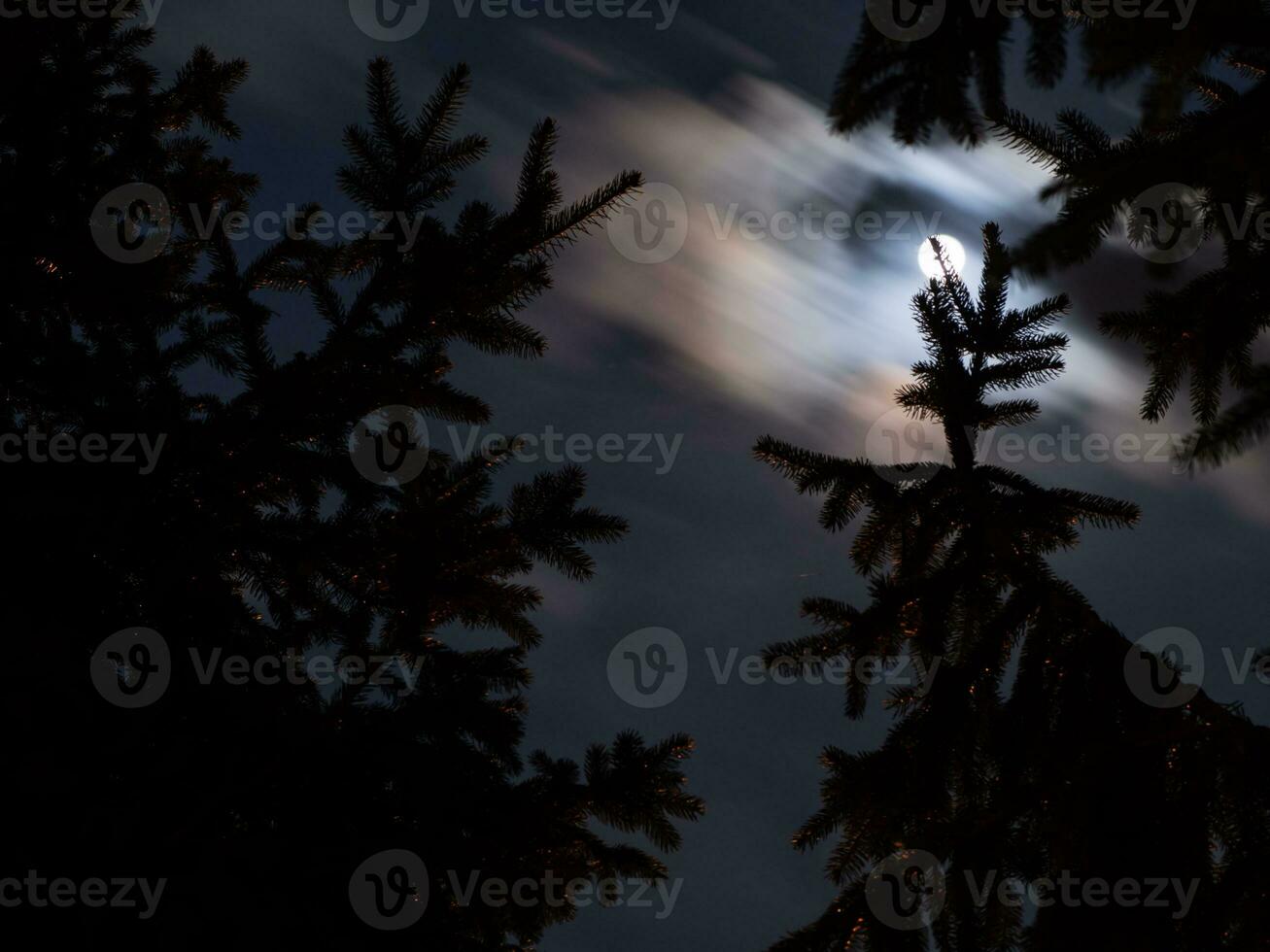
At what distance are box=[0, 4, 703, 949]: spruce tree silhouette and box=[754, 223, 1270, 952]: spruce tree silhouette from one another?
39.6 inches

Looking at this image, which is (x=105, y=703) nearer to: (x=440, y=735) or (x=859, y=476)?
(x=440, y=735)

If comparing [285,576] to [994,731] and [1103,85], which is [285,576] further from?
[1103,85]

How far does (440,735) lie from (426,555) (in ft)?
2.81

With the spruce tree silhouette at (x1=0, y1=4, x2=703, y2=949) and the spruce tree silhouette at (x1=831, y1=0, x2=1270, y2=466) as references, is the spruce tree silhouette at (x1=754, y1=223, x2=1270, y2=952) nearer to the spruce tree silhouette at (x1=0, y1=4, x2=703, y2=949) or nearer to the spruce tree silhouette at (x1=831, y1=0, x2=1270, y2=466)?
the spruce tree silhouette at (x1=831, y1=0, x2=1270, y2=466)

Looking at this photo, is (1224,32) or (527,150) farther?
(527,150)

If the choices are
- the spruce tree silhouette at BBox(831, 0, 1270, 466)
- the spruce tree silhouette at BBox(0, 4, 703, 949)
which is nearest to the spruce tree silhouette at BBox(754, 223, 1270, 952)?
the spruce tree silhouette at BBox(831, 0, 1270, 466)

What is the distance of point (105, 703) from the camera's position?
376 centimetres

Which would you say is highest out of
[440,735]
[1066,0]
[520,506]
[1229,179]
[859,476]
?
[1066,0]

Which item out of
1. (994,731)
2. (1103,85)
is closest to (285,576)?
(994,731)

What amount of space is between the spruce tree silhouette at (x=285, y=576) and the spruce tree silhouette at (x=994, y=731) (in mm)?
1006

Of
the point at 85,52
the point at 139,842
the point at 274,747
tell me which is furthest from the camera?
the point at 85,52

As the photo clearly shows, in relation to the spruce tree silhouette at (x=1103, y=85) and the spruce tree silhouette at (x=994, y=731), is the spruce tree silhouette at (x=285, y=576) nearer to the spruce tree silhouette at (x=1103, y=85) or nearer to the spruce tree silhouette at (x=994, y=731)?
the spruce tree silhouette at (x=994, y=731)

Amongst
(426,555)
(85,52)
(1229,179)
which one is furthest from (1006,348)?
(85,52)

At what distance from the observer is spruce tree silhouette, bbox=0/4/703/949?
11.5 ft
